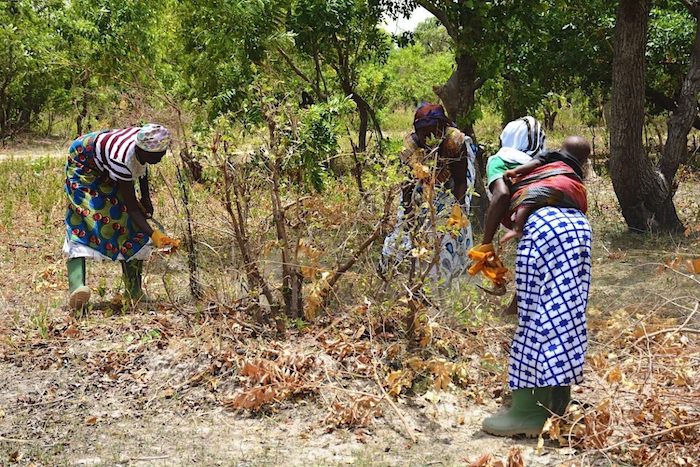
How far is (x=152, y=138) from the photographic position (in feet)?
15.8

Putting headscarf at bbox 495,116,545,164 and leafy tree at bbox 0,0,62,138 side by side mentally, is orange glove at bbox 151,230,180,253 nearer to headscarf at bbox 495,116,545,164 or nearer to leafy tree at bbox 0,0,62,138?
headscarf at bbox 495,116,545,164

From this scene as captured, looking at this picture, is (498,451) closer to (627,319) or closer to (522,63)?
(627,319)

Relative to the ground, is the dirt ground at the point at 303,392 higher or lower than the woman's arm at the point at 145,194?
lower

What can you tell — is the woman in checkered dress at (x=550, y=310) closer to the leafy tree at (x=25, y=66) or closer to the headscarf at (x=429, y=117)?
the headscarf at (x=429, y=117)

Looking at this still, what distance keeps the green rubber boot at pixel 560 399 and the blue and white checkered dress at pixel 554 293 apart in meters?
0.08

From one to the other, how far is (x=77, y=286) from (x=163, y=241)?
0.75 meters

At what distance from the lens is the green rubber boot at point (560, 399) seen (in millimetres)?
3436

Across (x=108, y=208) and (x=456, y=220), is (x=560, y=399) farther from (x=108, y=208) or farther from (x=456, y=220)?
(x=108, y=208)

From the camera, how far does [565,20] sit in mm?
10672

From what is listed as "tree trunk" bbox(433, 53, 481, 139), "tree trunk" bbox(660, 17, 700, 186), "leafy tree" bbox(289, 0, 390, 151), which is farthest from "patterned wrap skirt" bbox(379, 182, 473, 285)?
"tree trunk" bbox(660, 17, 700, 186)

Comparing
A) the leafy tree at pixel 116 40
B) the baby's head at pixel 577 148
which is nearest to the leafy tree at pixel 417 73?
the leafy tree at pixel 116 40

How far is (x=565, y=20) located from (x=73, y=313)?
799 centimetres

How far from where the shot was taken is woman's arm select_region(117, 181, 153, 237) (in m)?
5.08

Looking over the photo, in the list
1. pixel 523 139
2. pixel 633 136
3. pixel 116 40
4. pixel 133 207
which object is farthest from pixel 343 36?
pixel 523 139
